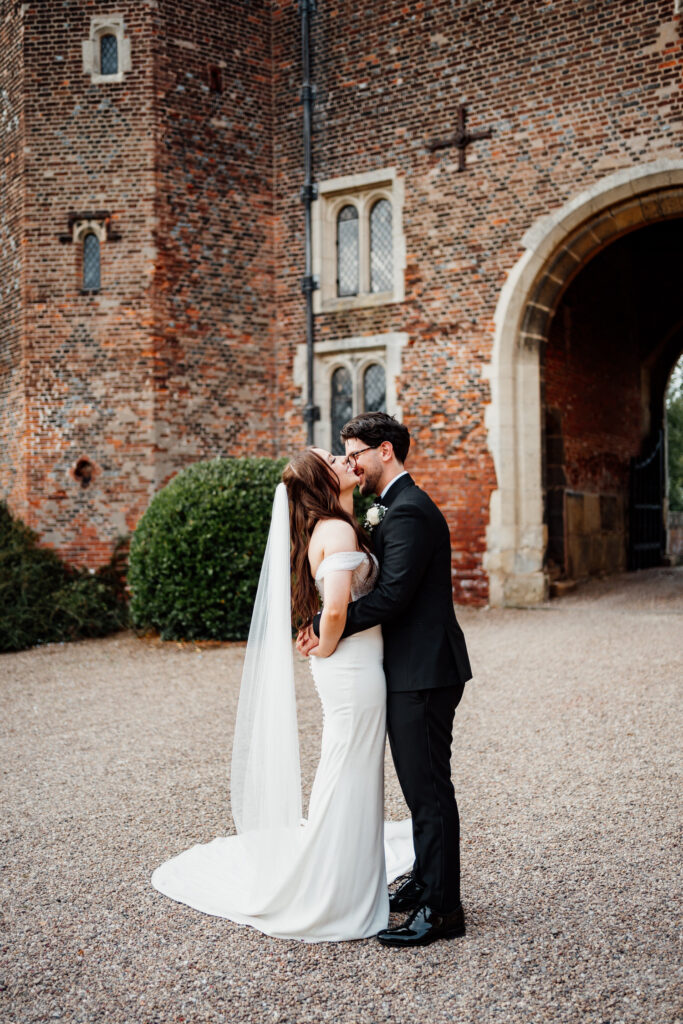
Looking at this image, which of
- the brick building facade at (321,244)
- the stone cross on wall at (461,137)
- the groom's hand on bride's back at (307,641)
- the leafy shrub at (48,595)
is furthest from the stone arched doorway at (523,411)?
the groom's hand on bride's back at (307,641)

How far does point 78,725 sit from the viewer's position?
6.50 m

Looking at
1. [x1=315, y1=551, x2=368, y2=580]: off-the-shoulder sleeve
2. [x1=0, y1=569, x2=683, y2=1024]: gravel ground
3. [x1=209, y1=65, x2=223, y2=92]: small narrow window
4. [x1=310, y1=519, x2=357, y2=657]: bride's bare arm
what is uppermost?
[x1=209, y1=65, x2=223, y2=92]: small narrow window

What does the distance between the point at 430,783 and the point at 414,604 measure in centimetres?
62

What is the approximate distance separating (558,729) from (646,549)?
11.0 m

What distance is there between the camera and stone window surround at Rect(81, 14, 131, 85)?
12.2m

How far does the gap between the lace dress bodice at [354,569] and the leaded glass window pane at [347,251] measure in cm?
1000

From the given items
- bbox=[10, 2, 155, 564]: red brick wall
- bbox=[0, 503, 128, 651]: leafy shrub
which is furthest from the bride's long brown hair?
bbox=[10, 2, 155, 564]: red brick wall

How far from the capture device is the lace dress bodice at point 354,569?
3240mm

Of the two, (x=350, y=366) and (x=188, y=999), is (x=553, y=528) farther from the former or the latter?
(x=188, y=999)

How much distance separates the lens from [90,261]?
1250 cm

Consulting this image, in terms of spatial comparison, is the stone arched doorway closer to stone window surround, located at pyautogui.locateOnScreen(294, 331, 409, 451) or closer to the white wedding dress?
stone window surround, located at pyautogui.locateOnScreen(294, 331, 409, 451)

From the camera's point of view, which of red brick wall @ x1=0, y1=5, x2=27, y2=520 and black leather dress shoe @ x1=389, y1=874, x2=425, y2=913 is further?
red brick wall @ x1=0, y1=5, x2=27, y2=520

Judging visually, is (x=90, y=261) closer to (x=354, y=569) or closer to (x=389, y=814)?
(x=389, y=814)

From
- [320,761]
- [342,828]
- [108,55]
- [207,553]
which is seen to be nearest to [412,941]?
[342,828]
